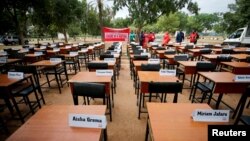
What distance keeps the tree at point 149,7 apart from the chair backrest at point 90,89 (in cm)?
974

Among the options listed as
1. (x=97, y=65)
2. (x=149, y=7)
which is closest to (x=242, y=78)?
(x=97, y=65)

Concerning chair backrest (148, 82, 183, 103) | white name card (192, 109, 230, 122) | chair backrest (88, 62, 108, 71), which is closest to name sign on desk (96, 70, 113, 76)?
chair backrest (88, 62, 108, 71)

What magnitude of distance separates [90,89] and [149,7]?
1005 centimetres

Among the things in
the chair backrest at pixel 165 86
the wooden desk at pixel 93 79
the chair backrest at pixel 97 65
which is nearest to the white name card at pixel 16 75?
the wooden desk at pixel 93 79

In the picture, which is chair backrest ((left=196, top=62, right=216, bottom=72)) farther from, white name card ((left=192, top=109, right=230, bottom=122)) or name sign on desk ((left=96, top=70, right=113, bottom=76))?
white name card ((left=192, top=109, right=230, bottom=122))

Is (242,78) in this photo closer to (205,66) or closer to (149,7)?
(205,66)

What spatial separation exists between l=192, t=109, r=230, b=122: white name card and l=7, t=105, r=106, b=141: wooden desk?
0.90 m

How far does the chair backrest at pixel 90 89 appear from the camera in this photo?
7.61 ft

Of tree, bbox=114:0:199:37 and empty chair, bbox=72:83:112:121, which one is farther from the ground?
tree, bbox=114:0:199:37

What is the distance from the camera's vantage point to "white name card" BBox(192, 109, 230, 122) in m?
1.50

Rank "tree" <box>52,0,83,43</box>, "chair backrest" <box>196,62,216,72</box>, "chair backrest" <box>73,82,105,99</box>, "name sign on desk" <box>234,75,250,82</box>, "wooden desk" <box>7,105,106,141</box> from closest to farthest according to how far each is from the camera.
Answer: "wooden desk" <box>7,105,106,141</box> < "chair backrest" <box>73,82,105,99</box> < "name sign on desk" <box>234,75,250,82</box> < "chair backrest" <box>196,62,216,72</box> < "tree" <box>52,0,83,43</box>

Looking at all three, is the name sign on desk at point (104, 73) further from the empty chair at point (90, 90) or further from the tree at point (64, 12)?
the tree at point (64, 12)

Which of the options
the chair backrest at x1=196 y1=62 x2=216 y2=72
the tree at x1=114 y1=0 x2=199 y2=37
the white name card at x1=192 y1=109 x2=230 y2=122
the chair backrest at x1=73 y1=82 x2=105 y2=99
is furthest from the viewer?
the tree at x1=114 y1=0 x2=199 y2=37

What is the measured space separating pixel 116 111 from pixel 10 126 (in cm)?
197
